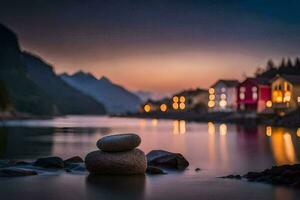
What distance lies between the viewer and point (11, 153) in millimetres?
39438

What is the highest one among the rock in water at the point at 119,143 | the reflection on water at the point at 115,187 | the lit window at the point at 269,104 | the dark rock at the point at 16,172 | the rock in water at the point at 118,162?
the lit window at the point at 269,104

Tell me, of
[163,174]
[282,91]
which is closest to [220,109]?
[282,91]

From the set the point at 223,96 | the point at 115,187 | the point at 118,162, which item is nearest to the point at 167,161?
the point at 118,162

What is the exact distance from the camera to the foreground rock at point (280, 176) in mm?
21939

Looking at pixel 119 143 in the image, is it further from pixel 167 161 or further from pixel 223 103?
pixel 223 103

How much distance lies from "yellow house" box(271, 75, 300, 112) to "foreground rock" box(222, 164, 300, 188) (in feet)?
322

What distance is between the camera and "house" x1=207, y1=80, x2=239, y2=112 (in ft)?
538

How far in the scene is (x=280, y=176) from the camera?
74.8 feet

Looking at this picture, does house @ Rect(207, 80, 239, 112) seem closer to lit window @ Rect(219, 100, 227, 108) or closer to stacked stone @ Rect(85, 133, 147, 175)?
lit window @ Rect(219, 100, 227, 108)

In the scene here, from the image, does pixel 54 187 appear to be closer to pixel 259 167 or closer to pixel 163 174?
pixel 163 174

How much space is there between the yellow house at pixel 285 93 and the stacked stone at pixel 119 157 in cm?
10004

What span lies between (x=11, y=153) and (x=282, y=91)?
9901 centimetres

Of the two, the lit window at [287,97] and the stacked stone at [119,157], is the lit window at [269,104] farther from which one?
the stacked stone at [119,157]

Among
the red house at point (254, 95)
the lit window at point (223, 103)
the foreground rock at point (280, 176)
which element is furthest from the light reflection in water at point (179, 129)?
the foreground rock at point (280, 176)
